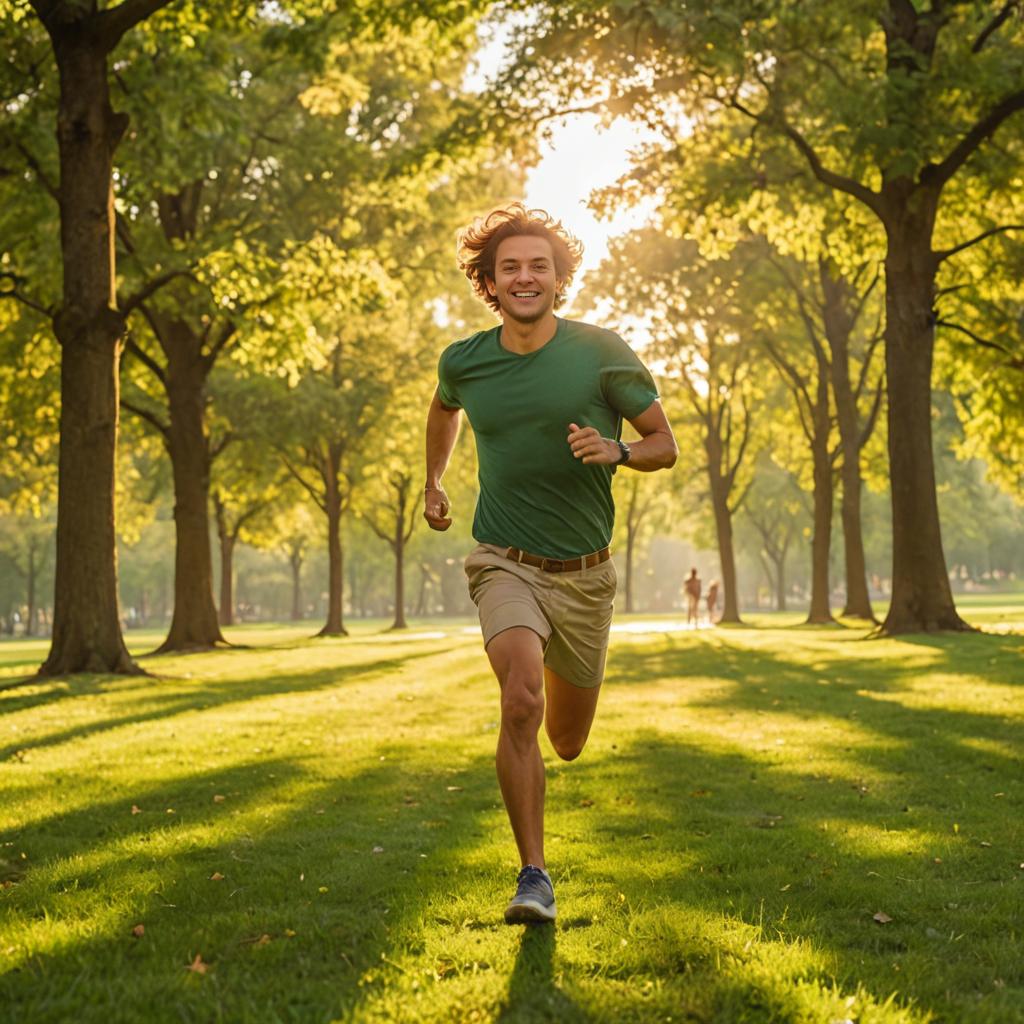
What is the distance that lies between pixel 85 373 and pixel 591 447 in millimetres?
12046

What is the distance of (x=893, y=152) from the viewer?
16047mm

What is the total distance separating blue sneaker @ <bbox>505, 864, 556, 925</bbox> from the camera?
14.0 ft

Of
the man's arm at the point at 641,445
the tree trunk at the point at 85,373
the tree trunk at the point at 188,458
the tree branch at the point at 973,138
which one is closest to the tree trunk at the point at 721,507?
the tree trunk at the point at 188,458

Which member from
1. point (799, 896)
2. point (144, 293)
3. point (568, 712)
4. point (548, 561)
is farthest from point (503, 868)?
point (144, 293)

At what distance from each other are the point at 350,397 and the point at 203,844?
101 feet

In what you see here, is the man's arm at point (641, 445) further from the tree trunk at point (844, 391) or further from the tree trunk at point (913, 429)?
the tree trunk at point (844, 391)

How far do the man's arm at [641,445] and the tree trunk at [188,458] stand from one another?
2015cm

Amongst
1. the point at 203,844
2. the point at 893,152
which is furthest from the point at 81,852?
the point at 893,152

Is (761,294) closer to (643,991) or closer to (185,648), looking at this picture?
(185,648)

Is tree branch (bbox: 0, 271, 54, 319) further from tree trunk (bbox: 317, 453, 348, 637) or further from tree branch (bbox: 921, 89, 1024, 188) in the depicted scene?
tree trunk (bbox: 317, 453, 348, 637)

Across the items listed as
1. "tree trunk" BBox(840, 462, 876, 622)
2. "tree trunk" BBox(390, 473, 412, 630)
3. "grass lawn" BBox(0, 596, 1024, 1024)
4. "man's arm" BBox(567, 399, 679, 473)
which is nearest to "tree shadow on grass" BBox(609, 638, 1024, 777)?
"grass lawn" BBox(0, 596, 1024, 1024)

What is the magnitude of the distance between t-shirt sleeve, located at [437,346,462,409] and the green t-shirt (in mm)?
226

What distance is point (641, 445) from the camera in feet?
15.9

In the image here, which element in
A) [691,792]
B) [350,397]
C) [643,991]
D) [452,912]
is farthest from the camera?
[350,397]
